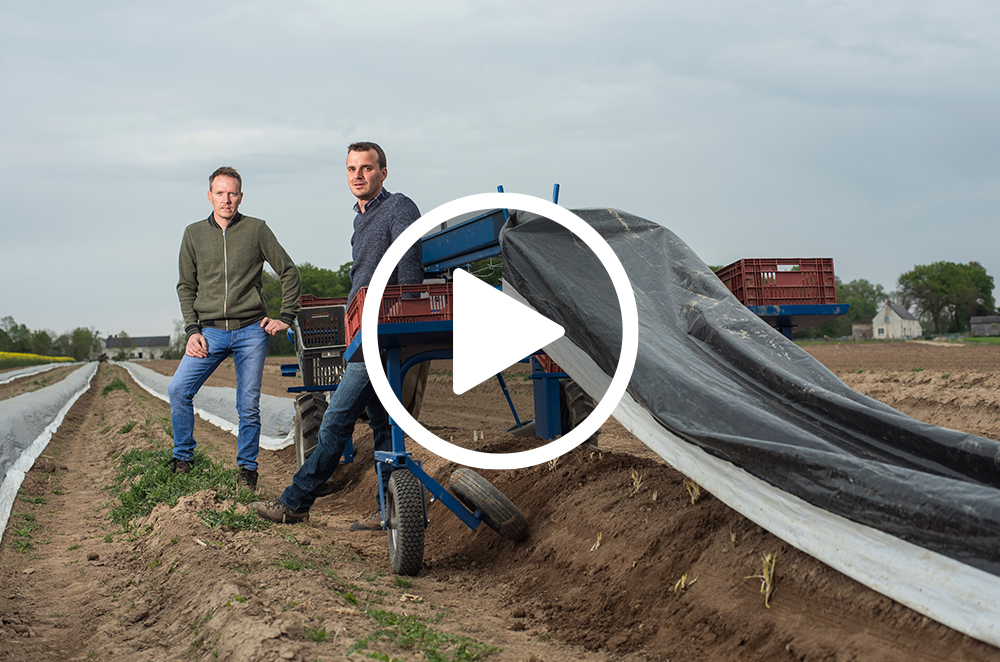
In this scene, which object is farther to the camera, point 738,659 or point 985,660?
point 738,659

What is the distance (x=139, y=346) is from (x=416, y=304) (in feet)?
565

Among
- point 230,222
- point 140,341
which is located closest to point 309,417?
point 230,222

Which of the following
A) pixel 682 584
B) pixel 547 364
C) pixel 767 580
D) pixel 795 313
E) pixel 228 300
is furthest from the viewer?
pixel 547 364

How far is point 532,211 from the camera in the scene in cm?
359

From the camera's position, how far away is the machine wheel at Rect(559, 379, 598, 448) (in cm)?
714

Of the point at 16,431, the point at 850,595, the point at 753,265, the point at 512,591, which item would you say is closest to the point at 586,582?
the point at 512,591

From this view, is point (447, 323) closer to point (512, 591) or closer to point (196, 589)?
point (512, 591)

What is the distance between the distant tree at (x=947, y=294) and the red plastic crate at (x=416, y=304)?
96199 mm

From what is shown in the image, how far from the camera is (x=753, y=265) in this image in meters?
4.32

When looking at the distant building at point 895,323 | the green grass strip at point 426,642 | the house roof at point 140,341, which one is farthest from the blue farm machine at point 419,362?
the house roof at point 140,341

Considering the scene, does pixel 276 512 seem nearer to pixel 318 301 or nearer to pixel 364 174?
pixel 364 174

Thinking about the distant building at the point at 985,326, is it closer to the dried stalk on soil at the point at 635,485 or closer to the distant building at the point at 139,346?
the dried stalk on soil at the point at 635,485

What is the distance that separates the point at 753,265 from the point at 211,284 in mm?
3767

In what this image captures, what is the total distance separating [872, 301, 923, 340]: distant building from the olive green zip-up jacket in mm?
102697
